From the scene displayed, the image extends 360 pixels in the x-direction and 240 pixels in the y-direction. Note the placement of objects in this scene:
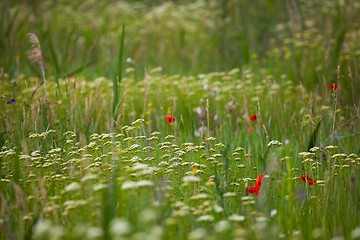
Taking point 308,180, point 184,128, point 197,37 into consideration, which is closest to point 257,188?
point 308,180

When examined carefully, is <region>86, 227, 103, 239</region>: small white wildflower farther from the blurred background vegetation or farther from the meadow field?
the blurred background vegetation

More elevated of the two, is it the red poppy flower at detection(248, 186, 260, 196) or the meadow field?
the meadow field

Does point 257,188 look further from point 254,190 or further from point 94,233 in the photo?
point 94,233

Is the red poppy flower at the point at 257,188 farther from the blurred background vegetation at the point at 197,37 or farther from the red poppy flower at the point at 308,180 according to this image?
the blurred background vegetation at the point at 197,37

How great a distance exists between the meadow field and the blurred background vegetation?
2cm

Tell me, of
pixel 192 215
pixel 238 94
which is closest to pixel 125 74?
pixel 238 94

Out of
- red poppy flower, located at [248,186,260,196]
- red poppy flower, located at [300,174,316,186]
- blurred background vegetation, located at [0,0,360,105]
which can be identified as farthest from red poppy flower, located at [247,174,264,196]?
blurred background vegetation, located at [0,0,360,105]

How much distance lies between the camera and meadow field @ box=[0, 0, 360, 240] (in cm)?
250

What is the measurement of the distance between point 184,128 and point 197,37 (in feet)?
12.5

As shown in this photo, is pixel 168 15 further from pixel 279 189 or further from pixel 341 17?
pixel 279 189

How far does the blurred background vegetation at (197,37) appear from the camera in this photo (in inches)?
219

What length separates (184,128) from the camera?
3.78 m

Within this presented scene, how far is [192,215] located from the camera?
2570 mm

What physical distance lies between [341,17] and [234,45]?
3.98ft
